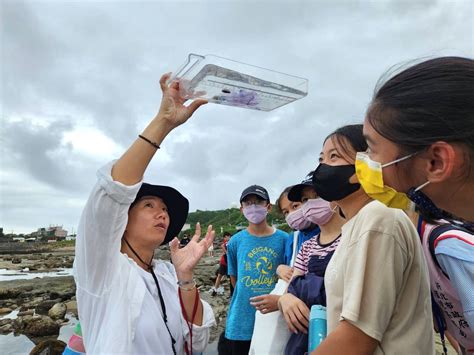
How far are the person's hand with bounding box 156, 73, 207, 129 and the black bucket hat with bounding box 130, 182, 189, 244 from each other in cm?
81

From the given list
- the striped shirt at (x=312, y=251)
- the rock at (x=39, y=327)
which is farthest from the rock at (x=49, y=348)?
the striped shirt at (x=312, y=251)

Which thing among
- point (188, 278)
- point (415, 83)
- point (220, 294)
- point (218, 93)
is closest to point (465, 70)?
point (415, 83)

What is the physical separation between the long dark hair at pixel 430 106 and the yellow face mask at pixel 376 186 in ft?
0.59

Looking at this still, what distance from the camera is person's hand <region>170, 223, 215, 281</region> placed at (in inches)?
97.0

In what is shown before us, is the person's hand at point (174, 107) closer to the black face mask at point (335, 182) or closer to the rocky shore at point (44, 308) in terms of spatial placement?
the black face mask at point (335, 182)

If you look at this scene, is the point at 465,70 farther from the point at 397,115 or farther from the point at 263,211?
the point at 263,211

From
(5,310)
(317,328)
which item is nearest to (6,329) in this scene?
(5,310)

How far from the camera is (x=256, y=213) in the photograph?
4.16 meters

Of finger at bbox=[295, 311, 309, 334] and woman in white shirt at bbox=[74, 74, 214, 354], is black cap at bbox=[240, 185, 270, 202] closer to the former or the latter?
woman in white shirt at bbox=[74, 74, 214, 354]

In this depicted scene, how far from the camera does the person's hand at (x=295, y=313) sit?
1.89 metres

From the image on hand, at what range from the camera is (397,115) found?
4.03 ft

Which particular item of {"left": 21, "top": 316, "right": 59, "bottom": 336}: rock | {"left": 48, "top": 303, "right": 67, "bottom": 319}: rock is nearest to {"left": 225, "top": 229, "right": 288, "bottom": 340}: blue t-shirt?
{"left": 21, "top": 316, "right": 59, "bottom": 336}: rock

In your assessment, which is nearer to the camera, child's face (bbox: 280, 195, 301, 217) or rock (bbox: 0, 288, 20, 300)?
child's face (bbox: 280, 195, 301, 217)

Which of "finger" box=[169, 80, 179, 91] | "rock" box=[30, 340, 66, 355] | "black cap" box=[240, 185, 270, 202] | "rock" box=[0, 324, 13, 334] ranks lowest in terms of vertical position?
"rock" box=[0, 324, 13, 334]
